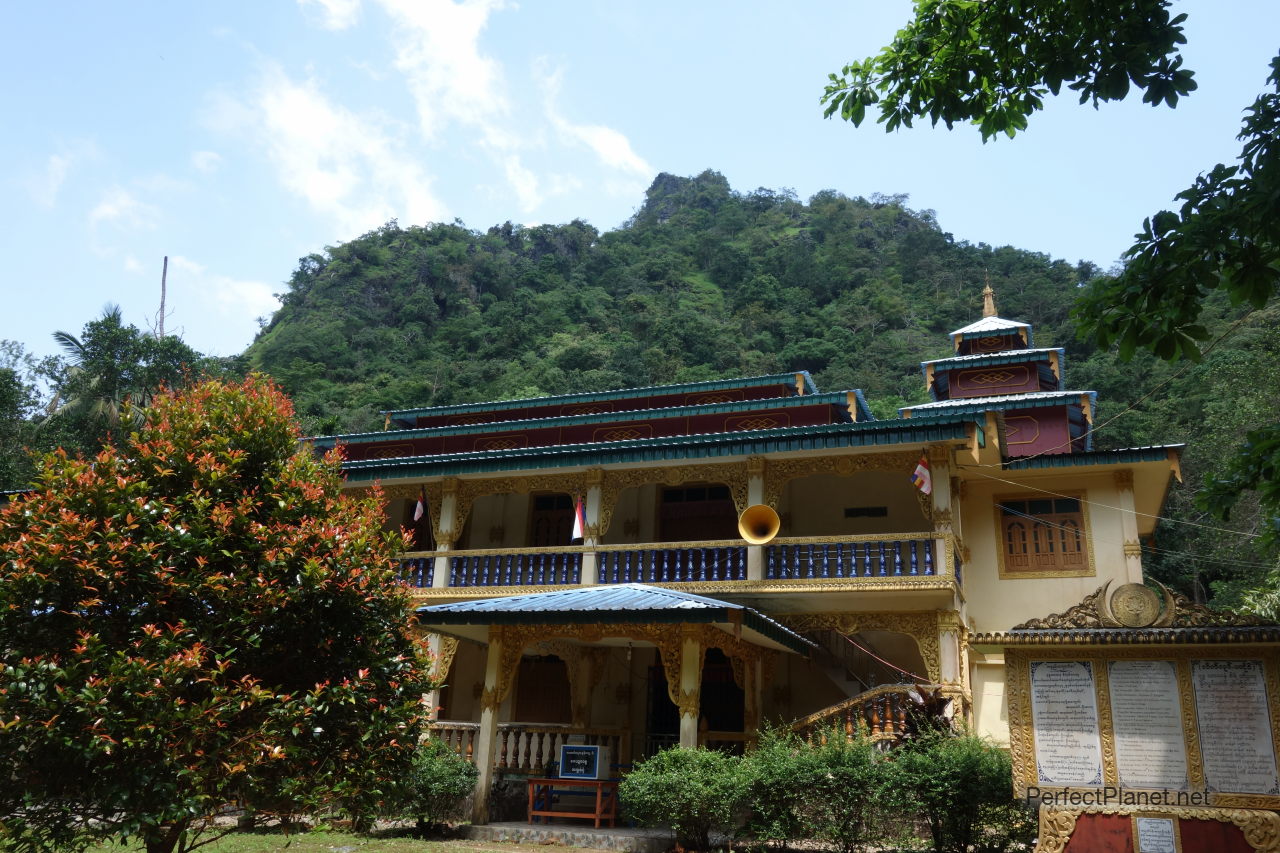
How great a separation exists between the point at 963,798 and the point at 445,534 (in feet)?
33.0

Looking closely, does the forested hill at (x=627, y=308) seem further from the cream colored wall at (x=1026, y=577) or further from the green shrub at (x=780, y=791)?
the green shrub at (x=780, y=791)

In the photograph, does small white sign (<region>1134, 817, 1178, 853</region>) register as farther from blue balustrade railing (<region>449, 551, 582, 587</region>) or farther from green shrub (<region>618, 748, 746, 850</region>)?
blue balustrade railing (<region>449, 551, 582, 587</region>)

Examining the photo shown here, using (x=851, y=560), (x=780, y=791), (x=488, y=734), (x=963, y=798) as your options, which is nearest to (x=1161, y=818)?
(x=963, y=798)

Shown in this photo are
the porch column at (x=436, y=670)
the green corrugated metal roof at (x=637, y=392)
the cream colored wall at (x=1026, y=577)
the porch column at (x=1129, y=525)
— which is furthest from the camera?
the green corrugated metal roof at (x=637, y=392)

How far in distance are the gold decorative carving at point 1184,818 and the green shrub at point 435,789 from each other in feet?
23.2

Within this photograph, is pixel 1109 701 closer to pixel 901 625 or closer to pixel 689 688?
pixel 689 688

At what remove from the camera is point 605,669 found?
1641cm

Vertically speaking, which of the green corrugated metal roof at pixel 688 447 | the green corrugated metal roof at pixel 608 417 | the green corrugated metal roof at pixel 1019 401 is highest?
the green corrugated metal roof at pixel 1019 401

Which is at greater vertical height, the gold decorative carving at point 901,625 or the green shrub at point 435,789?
the gold decorative carving at point 901,625

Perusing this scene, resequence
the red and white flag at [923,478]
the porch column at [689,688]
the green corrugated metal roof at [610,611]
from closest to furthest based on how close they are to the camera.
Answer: the green corrugated metal roof at [610,611] < the porch column at [689,688] < the red and white flag at [923,478]

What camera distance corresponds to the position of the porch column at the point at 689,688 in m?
12.0

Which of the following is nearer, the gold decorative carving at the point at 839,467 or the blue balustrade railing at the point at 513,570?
the gold decorative carving at the point at 839,467

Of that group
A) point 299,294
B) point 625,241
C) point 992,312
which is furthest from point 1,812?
point 625,241

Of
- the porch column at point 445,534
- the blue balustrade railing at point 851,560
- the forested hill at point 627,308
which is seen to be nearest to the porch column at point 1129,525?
the blue balustrade railing at point 851,560
